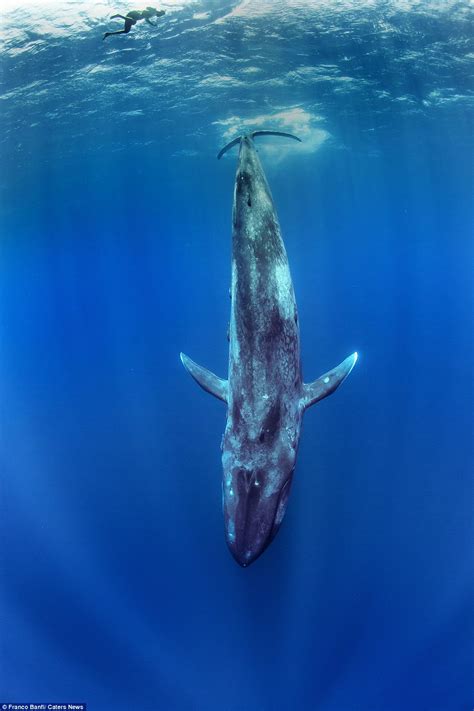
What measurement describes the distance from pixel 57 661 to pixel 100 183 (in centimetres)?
3231

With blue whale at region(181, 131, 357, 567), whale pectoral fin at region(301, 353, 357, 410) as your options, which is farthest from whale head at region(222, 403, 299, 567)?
whale pectoral fin at region(301, 353, 357, 410)

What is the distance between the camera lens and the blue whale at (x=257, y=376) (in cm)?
495

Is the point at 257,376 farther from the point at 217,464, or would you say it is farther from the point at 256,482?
the point at 217,464

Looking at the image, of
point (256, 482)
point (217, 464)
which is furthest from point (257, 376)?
point (217, 464)

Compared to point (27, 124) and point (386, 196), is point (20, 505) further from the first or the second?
point (386, 196)

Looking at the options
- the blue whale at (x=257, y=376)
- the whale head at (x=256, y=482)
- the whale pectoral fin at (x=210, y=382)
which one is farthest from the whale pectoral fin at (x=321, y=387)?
the whale pectoral fin at (x=210, y=382)

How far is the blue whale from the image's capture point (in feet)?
16.2

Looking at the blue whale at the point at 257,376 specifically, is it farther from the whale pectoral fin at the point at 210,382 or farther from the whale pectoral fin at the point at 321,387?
the whale pectoral fin at the point at 210,382

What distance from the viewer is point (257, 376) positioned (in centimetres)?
497

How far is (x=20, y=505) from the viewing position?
11602mm

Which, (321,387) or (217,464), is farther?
(217,464)

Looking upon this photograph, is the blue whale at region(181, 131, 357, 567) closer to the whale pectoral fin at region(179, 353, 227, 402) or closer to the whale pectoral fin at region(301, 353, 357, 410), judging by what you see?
the whale pectoral fin at region(301, 353, 357, 410)

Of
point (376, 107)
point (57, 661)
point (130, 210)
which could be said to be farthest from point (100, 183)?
point (57, 661)

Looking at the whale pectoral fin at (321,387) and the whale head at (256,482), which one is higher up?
the whale pectoral fin at (321,387)
